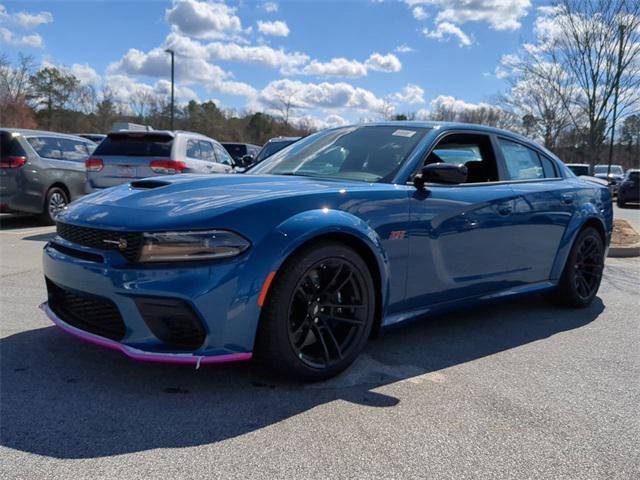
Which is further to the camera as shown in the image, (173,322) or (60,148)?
(60,148)

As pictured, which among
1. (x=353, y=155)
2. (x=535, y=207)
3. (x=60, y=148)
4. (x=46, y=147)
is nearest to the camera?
(x=353, y=155)

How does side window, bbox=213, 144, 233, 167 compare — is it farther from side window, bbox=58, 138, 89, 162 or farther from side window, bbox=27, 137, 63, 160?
side window, bbox=27, 137, 63, 160

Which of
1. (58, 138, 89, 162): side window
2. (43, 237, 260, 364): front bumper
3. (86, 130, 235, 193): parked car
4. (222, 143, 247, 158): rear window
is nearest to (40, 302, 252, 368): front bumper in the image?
(43, 237, 260, 364): front bumper

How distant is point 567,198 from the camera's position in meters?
4.72

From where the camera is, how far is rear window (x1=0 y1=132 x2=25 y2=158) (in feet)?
29.0

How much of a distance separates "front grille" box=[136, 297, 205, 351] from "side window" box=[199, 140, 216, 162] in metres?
7.34

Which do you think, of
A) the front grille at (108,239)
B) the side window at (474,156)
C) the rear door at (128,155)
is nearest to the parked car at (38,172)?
the rear door at (128,155)

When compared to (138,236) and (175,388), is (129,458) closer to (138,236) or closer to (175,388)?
(175,388)

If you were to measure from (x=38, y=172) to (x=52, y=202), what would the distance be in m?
0.55

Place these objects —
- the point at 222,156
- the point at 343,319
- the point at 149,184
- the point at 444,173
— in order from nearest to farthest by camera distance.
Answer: the point at 343,319
the point at 149,184
the point at 444,173
the point at 222,156

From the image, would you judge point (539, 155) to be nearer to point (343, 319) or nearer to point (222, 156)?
point (343, 319)

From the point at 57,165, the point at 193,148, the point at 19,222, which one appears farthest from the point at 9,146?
the point at 193,148

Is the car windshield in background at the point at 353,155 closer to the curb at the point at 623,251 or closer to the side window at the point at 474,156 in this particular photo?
the side window at the point at 474,156

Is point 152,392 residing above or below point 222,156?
below
